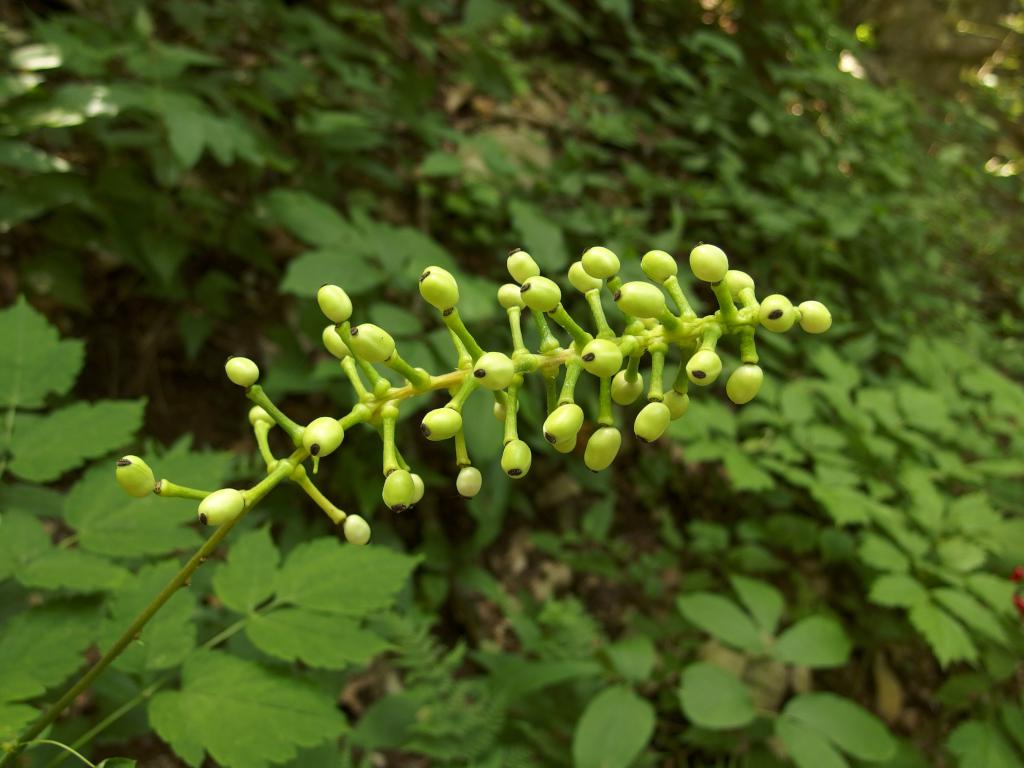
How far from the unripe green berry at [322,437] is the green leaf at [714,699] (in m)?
1.60

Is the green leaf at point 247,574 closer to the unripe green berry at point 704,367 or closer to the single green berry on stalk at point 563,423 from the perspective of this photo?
the single green berry on stalk at point 563,423

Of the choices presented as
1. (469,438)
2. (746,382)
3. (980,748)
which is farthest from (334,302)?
(980,748)

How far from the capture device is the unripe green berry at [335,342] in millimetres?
1001

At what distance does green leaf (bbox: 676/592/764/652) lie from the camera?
221 cm

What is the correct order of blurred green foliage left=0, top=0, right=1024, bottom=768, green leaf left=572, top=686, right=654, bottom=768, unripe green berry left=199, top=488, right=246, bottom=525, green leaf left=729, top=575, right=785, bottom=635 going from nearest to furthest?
unripe green berry left=199, top=488, right=246, bottom=525
blurred green foliage left=0, top=0, right=1024, bottom=768
green leaf left=572, top=686, right=654, bottom=768
green leaf left=729, top=575, right=785, bottom=635

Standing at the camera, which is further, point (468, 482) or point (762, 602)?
point (762, 602)

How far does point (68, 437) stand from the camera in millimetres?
1367

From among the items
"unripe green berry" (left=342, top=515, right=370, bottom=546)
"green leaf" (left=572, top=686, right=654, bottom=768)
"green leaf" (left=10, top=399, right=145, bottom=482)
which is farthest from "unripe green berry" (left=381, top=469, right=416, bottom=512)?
"green leaf" (left=572, top=686, right=654, bottom=768)

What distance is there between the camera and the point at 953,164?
6.14 meters

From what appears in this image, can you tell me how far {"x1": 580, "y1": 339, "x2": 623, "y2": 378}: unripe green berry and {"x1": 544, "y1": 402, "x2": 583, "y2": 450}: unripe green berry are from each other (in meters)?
0.06

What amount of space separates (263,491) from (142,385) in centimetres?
251

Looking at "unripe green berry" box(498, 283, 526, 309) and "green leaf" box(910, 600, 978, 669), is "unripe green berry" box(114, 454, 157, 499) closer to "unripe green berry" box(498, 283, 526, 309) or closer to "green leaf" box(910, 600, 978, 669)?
"unripe green berry" box(498, 283, 526, 309)

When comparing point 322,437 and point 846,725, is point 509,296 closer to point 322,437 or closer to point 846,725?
point 322,437

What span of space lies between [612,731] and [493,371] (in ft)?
4.95
